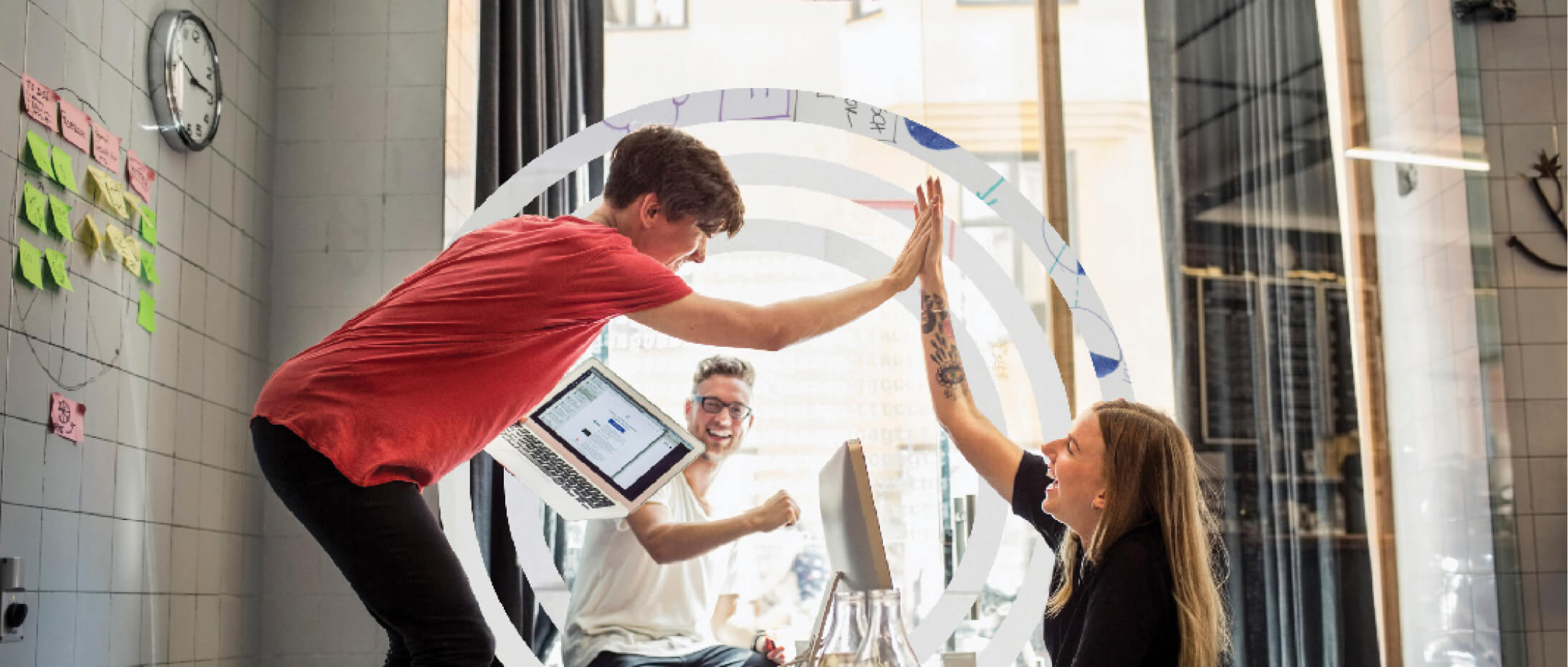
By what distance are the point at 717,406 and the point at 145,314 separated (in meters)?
1.51

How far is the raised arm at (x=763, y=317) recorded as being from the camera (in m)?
2.64

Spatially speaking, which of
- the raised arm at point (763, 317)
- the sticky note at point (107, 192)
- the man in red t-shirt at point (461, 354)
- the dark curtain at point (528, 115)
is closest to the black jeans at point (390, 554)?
the man in red t-shirt at point (461, 354)

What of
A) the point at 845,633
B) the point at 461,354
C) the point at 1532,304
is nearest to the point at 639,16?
the point at 461,354

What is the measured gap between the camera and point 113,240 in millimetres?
3396

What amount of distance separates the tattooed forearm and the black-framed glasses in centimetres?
84

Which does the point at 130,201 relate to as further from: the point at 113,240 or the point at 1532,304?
the point at 1532,304

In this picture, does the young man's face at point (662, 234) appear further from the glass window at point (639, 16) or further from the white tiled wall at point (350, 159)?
the glass window at point (639, 16)

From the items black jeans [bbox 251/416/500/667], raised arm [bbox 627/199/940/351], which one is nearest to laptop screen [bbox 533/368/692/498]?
raised arm [bbox 627/199/940/351]

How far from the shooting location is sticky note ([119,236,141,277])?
136 inches

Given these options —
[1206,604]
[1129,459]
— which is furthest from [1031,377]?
[1206,604]

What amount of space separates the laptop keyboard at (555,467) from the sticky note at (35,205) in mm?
1089

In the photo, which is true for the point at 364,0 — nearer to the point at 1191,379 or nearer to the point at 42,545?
the point at 42,545

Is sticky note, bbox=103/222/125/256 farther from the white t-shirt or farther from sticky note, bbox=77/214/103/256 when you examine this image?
the white t-shirt
